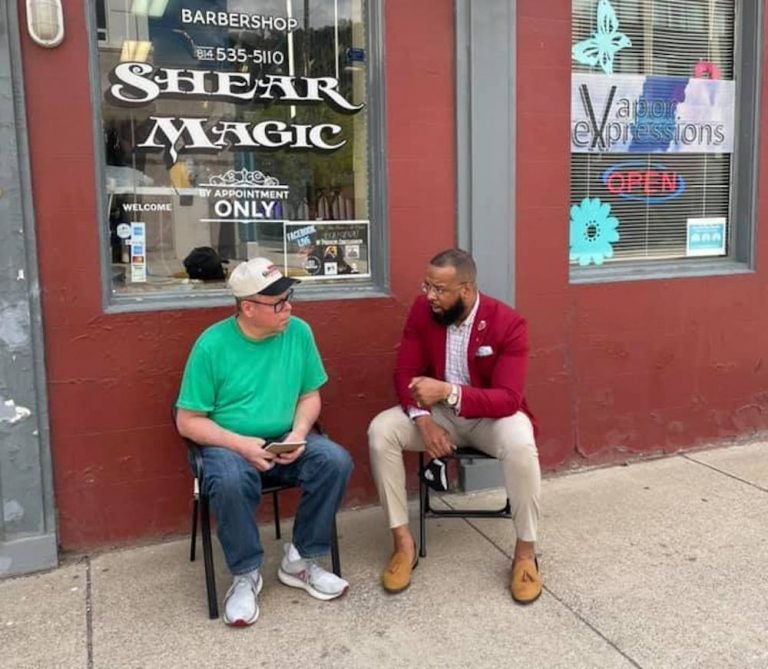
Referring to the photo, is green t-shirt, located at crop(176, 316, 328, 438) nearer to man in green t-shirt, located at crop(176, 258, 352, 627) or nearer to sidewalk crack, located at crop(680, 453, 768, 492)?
man in green t-shirt, located at crop(176, 258, 352, 627)

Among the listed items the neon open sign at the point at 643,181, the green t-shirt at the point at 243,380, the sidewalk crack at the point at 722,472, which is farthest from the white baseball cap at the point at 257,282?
the sidewalk crack at the point at 722,472

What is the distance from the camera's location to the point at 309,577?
125 inches

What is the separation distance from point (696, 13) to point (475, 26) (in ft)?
5.27

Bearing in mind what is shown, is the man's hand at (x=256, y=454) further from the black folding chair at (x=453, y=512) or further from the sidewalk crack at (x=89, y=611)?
the sidewalk crack at (x=89, y=611)

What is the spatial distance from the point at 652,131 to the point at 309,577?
A: 10.3ft

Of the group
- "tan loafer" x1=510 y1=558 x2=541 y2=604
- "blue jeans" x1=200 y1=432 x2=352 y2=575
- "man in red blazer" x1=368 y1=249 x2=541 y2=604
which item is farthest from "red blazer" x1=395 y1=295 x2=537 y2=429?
"tan loafer" x1=510 y1=558 x2=541 y2=604

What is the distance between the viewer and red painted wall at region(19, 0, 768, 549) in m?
3.32

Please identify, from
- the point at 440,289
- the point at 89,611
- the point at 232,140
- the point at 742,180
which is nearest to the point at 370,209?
the point at 232,140

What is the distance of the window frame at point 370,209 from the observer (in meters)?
3.34

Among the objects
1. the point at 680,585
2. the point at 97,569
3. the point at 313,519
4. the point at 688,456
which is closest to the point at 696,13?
the point at 688,456

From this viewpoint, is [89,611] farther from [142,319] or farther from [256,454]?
[142,319]

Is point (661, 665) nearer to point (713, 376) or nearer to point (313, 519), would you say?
point (313, 519)

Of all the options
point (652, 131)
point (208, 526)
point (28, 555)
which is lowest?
point (28, 555)

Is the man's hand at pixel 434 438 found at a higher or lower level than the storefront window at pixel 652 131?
lower
